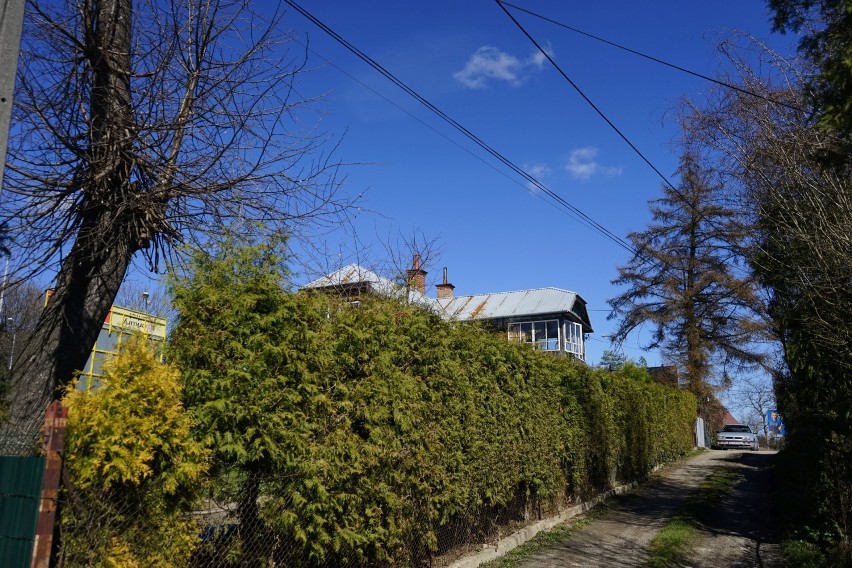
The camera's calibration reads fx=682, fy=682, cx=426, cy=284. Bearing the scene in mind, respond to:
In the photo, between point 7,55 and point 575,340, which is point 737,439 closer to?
point 575,340

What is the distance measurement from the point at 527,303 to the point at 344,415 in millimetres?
36149

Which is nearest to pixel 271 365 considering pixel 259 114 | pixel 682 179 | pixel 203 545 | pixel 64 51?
pixel 203 545

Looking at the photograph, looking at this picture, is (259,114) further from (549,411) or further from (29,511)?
(549,411)

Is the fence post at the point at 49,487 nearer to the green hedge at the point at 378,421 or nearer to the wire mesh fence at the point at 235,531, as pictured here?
the wire mesh fence at the point at 235,531

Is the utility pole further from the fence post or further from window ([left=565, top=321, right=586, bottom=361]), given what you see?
window ([left=565, top=321, right=586, bottom=361])

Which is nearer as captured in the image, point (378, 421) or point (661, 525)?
point (378, 421)

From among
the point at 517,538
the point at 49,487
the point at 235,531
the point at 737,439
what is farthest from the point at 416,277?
the point at 737,439

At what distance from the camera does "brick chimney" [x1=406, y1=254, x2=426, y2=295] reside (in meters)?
9.64

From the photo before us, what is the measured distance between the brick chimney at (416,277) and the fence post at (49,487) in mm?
5859

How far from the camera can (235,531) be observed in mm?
5305

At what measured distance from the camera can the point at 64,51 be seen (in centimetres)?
606

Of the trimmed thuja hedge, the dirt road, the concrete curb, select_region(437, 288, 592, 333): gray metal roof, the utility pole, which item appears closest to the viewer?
the utility pole

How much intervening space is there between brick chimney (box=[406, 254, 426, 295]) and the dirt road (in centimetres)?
402

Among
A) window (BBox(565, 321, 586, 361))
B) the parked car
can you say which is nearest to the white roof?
window (BBox(565, 321, 586, 361))
